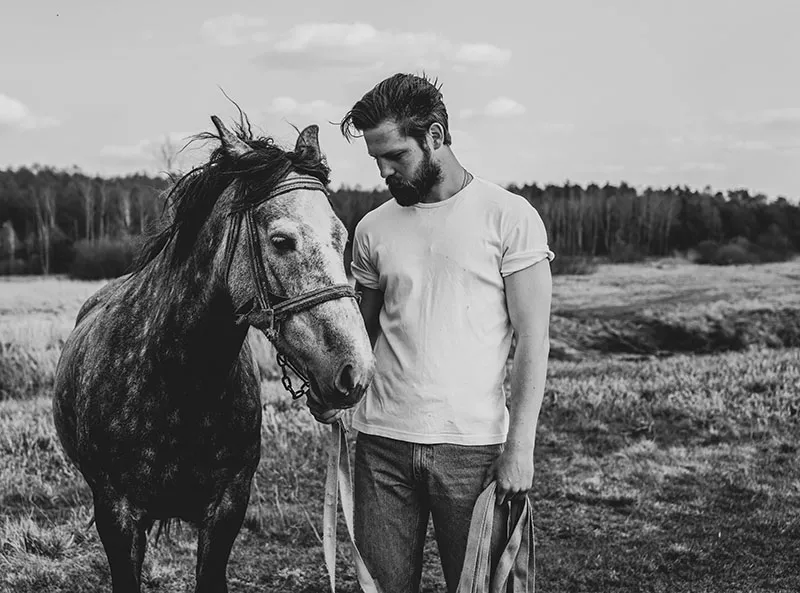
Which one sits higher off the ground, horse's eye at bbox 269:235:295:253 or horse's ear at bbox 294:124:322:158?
horse's ear at bbox 294:124:322:158

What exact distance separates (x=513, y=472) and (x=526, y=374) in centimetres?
32

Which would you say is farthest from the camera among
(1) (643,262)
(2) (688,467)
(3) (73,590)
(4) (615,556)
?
(1) (643,262)

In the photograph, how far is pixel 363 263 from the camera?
2.83m

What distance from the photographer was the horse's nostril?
2119 mm

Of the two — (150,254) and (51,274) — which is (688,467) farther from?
(51,274)

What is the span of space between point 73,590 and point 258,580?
1.05 metres

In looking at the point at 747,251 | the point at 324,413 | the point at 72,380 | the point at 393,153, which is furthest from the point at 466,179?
the point at 747,251

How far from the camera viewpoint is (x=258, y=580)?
4.66 metres

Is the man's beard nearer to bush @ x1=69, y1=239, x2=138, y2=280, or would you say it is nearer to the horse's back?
the horse's back

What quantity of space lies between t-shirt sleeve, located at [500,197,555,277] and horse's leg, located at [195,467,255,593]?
4.71ft

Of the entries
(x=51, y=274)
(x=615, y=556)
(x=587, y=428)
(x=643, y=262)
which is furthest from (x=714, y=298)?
(x=51, y=274)

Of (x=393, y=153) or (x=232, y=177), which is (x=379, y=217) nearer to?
(x=393, y=153)

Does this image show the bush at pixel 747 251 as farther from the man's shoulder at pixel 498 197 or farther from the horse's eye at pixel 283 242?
the horse's eye at pixel 283 242

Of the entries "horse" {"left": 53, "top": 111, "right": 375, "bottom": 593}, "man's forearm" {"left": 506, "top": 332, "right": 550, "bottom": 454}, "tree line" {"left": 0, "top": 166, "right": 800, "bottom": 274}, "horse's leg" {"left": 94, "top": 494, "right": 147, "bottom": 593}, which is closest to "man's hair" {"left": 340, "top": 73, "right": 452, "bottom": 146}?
"horse" {"left": 53, "top": 111, "right": 375, "bottom": 593}
